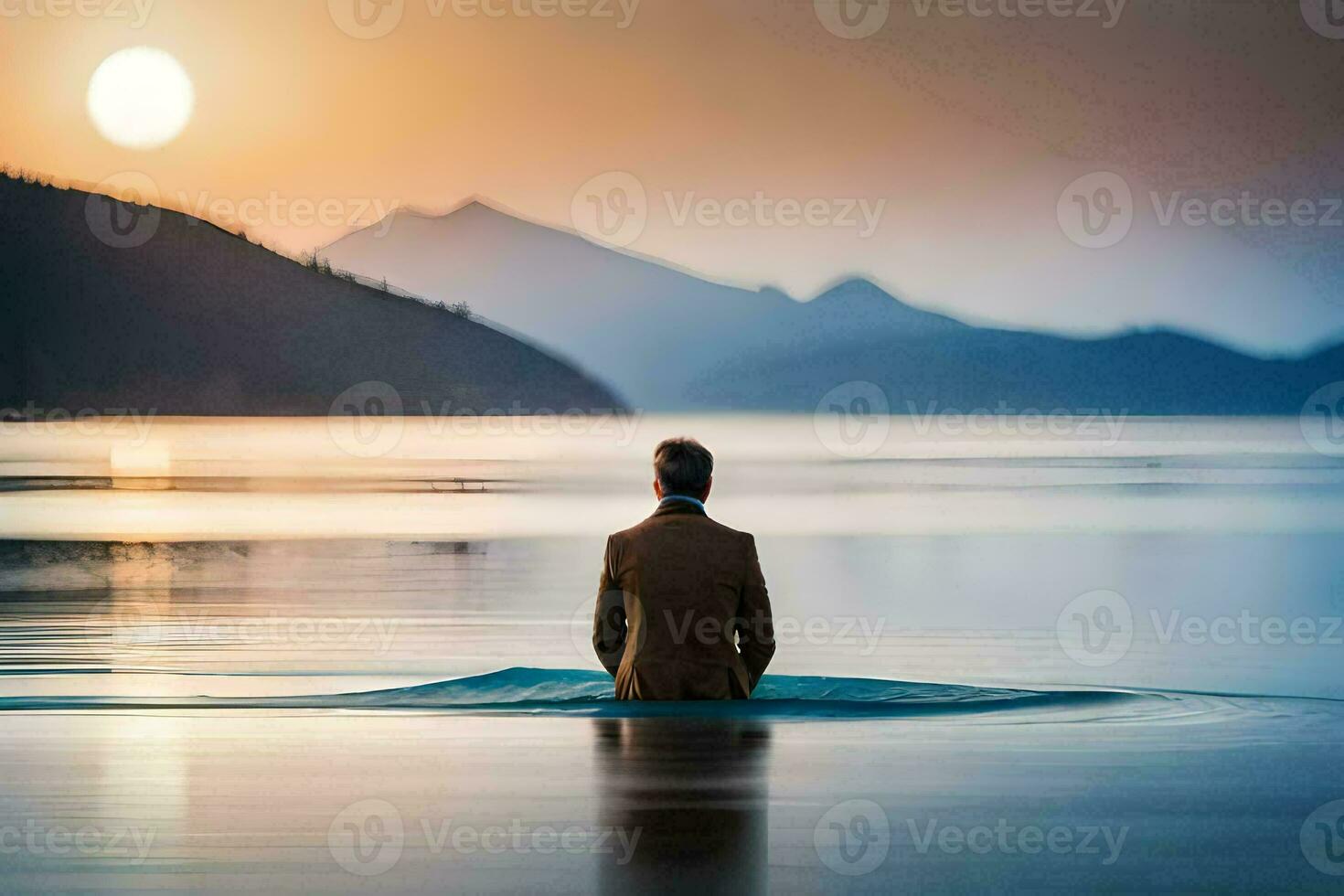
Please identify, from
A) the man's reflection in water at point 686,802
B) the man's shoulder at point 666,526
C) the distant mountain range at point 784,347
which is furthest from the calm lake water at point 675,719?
the distant mountain range at point 784,347

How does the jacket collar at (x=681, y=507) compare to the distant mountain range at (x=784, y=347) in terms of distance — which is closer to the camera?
the jacket collar at (x=681, y=507)

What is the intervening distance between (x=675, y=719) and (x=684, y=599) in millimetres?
241

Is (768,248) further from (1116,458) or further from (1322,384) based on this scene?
(1322,384)

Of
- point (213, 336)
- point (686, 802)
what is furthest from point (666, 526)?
point (213, 336)

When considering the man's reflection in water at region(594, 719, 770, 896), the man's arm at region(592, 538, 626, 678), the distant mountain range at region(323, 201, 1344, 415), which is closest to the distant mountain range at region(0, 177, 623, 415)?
the distant mountain range at region(323, 201, 1344, 415)

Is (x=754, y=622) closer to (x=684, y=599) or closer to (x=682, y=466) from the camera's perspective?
(x=684, y=599)

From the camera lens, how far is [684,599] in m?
2.53

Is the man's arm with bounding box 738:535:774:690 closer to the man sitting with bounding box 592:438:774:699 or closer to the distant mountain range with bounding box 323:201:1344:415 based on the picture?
the man sitting with bounding box 592:438:774:699

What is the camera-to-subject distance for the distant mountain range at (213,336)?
22547 mm

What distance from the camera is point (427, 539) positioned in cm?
763

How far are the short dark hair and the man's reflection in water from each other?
1.36ft

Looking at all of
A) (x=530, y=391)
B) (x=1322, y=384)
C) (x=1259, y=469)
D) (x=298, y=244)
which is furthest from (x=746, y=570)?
(x=298, y=244)

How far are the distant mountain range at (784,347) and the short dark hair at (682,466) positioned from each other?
1247 cm

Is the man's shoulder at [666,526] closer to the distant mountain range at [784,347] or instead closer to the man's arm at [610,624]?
the man's arm at [610,624]
